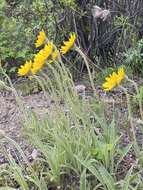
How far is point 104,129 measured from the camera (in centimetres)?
283

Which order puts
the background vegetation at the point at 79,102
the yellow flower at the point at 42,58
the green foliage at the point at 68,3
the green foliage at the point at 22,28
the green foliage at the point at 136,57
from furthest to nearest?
the green foliage at the point at 22,28
the green foliage at the point at 68,3
the green foliage at the point at 136,57
the background vegetation at the point at 79,102
the yellow flower at the point at 42,58

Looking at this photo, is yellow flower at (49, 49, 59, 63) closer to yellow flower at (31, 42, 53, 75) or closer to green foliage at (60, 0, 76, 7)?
yellow flower at (31, 42, 53, 75)

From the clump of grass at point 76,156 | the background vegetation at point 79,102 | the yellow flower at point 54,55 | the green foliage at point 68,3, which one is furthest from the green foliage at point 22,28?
the yellow flower at point 54,55

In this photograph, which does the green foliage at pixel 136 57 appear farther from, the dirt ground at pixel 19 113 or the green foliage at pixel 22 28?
the green foliage at pixel 22 28

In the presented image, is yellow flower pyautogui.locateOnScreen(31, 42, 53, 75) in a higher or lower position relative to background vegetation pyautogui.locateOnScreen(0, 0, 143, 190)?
higher

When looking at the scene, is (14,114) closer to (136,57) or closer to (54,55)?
(136,57)

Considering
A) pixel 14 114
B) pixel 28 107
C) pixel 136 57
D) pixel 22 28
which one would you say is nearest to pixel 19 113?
pixel 28 107

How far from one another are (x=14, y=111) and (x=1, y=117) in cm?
12

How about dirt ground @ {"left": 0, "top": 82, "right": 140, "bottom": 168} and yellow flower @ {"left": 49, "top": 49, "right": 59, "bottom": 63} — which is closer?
yellow flower @ {"left": 49, "top": 49, "right": 59, "bottom": 63}

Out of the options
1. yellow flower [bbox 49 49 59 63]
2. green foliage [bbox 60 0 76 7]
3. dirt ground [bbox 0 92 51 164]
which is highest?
yellow flower [bbox 49 49 59 63]

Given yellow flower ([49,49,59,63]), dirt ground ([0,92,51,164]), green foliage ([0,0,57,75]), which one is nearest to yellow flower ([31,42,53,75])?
yellow flower ([49,49,59,63])

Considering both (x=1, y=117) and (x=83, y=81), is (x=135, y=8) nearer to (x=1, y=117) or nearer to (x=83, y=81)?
(x=83, y=81)

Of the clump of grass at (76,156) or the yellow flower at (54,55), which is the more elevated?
the yellow flower at (54,55)

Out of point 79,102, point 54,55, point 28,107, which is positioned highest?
point 54,55
